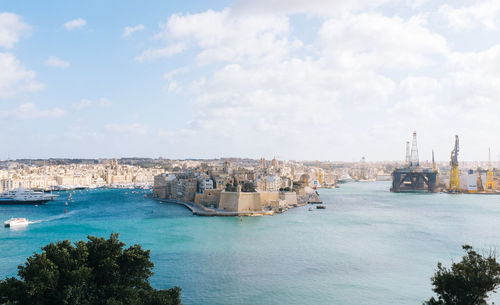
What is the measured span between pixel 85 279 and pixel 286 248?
8.17 m

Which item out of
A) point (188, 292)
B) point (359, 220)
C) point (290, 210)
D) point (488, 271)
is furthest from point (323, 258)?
point (290, 210)

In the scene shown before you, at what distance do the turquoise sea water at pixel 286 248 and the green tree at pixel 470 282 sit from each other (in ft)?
9.83

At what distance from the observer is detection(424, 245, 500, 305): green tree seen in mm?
4555

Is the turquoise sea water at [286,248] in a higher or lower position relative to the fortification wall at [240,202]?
lower

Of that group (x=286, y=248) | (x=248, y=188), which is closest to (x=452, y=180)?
(x=248, y=188)

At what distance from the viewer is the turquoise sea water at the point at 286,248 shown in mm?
8203

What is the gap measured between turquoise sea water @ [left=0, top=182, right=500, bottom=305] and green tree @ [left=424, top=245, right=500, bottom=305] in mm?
2995

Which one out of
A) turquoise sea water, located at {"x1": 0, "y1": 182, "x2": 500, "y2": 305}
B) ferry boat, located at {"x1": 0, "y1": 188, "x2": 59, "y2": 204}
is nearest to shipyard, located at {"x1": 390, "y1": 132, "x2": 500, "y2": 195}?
turquoise sea water, located at {"x1": 0, "y1": 182, "x2": 500, "y2": 305}

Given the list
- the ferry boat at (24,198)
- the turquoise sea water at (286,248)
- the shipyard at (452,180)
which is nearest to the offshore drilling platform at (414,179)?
the shipyard at (452,180)

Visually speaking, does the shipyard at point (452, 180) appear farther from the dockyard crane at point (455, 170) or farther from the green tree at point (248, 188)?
the green tree at point (248, 188)

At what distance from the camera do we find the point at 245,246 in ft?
40.7

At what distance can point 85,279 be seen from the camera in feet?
16.0

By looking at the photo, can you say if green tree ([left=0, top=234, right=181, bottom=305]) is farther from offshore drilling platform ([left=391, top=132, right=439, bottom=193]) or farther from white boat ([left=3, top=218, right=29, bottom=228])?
offshore drilling platform ([left=391, top=132, right=439, bottom=193])

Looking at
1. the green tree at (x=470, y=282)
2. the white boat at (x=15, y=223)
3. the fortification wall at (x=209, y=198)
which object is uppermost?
the green tree at (x=470, y=282)
